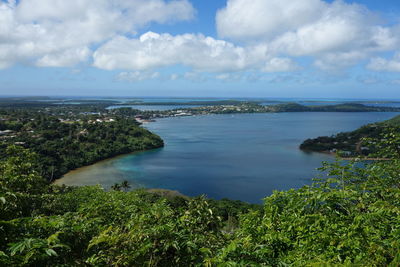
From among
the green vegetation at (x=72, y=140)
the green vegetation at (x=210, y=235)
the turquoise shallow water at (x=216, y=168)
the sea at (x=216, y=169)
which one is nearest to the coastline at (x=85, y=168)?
the sea at (x=216, y=169)

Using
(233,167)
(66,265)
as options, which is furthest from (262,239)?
(233,167)

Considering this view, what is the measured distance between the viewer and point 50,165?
3834 centimetres

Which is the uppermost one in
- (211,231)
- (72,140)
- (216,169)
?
(211,231)

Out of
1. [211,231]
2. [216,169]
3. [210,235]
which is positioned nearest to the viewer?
[210,235]

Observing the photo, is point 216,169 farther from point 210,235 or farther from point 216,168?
point 210,235

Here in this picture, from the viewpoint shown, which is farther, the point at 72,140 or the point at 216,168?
the point at 72,140

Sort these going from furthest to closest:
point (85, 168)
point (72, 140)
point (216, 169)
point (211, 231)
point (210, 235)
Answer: point (72, 140) < point (85, 168) < point (216, 169) < point (211, 231) < point (210, 235)

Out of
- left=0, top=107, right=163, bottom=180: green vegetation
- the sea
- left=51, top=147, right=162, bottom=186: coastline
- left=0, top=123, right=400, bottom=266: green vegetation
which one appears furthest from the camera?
left=0, top=107, right=163, bottom=180: green vegetation

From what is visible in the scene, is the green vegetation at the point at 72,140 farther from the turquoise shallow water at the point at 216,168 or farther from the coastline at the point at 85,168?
the turquoise shallow water at the point at 216,168

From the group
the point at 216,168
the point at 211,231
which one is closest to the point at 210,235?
the point at 211,231

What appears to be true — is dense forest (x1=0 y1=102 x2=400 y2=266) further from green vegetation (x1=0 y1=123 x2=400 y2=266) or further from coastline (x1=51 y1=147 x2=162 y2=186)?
coastline (x1=51 y1=147 x2=162 y2=186)

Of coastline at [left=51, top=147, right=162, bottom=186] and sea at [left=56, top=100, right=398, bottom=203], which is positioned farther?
coastline at [left=51, top=147, right=162, bottom=186]

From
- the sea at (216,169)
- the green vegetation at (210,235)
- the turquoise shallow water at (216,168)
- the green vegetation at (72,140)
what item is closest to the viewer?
the green vegetation at (210,235)

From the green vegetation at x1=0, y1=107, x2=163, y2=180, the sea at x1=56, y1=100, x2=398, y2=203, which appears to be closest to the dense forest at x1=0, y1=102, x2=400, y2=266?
the sea at x1=56, y1=100, x2=398, y2=203
